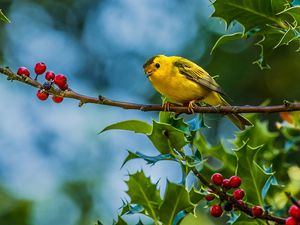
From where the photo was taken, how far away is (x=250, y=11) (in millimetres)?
2484

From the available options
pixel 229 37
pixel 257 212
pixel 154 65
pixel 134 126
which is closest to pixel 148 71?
pixel 154 65

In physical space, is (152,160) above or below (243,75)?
below

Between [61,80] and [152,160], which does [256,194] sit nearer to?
[152,160]

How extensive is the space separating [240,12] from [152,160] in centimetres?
70

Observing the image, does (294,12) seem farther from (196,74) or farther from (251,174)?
(196,74)

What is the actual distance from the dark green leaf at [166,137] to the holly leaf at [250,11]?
1.64 feet

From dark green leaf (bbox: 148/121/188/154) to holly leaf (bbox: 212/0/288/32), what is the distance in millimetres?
500

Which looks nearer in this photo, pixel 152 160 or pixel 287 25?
pixel 152 160

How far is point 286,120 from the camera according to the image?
11.3 feet

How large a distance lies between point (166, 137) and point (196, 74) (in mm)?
1650

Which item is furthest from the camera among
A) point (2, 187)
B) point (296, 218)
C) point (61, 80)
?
point (2, 187)

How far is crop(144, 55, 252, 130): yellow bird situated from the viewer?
375 centimetres

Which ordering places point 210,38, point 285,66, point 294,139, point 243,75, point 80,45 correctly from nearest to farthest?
point 294,139
point 285,66
point 243,75
point 210,38
point 80,45

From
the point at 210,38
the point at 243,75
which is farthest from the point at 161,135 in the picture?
the point at 210,38
